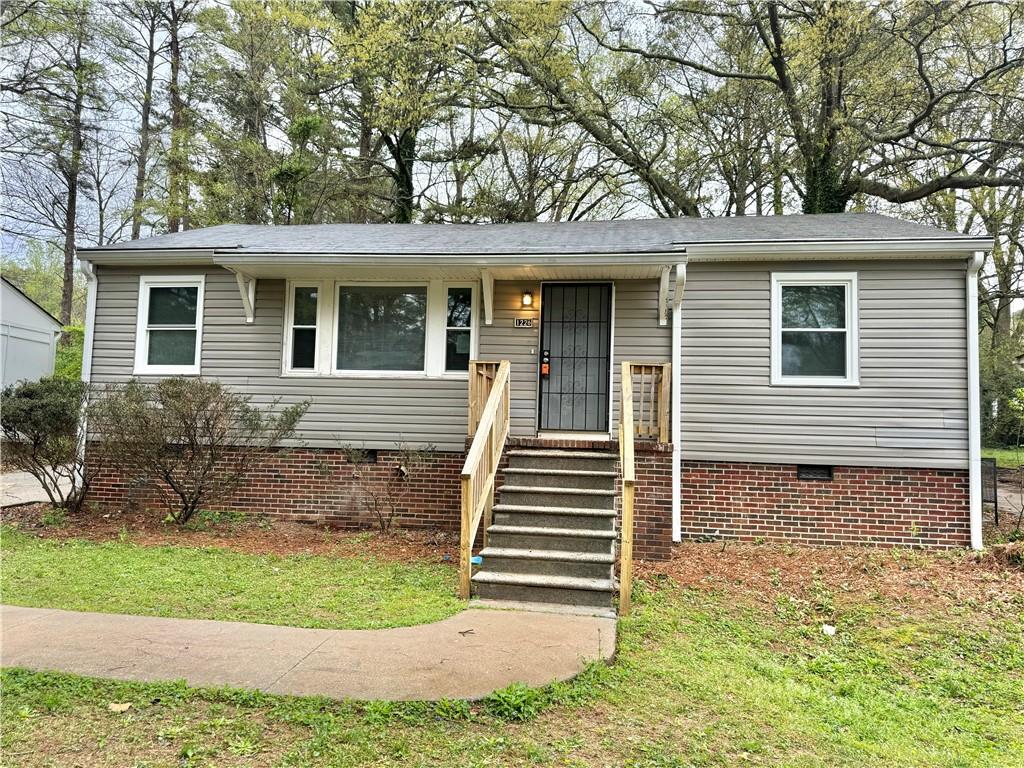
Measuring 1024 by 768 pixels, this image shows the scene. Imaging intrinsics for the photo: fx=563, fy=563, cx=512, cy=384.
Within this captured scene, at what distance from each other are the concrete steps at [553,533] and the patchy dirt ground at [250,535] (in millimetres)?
1009

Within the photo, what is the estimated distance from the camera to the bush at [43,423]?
253 inches

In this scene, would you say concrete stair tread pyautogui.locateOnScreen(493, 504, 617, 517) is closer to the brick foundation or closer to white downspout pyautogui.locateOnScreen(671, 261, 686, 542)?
the brick foundation

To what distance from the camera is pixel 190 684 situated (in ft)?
9.69

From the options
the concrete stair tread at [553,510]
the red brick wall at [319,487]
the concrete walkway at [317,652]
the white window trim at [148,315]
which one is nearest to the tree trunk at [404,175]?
the white window trim at [148,315]

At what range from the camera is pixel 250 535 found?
6.52 meters

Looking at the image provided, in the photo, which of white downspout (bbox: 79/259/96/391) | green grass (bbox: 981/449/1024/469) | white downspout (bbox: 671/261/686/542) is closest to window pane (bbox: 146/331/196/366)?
white downspout (bbox: 79/259/96/391)

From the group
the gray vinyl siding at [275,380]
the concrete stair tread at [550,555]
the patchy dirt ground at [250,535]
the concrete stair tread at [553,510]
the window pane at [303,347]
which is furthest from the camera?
the window pane at [303,347]

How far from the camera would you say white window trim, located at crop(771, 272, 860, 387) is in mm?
6527

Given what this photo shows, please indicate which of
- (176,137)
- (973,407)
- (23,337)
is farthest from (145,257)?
(23,337)

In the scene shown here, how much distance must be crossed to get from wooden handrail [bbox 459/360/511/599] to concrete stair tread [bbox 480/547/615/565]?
0.23 meters

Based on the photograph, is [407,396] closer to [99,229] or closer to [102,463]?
[102,463]

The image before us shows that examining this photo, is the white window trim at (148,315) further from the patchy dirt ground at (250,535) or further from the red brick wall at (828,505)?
the red brick wall at (828,505)

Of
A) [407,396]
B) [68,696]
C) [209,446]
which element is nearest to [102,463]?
[209,446]

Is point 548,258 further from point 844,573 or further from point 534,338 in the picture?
point 844,573
